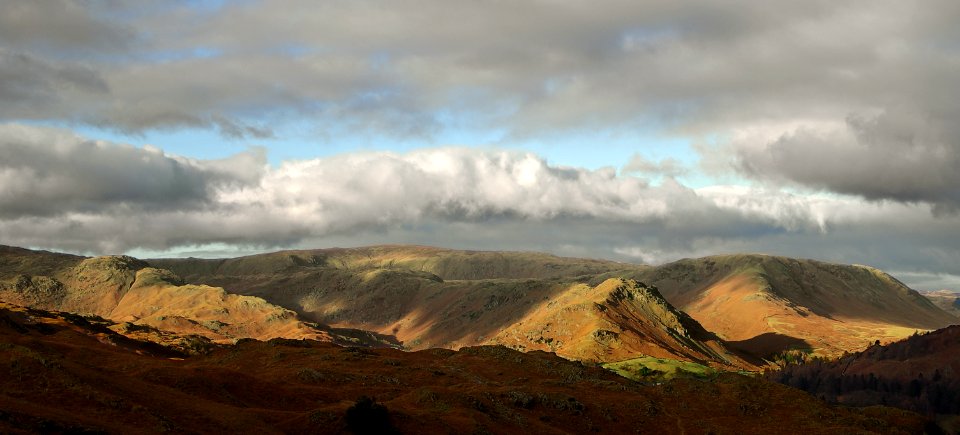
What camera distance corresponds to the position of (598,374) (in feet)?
450

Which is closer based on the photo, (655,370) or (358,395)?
(358,395)

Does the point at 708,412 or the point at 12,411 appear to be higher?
the point at 12,411

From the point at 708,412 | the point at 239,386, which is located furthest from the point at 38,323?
the point at 708,412

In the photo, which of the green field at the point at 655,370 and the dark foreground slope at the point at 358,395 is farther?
the green field at the point at 655,370

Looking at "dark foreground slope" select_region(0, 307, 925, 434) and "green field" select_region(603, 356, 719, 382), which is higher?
"dark foreground slope" select_region(0, 307, 925, 434)

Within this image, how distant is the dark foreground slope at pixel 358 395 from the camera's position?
200 feet

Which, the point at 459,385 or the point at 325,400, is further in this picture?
the point at 459,385

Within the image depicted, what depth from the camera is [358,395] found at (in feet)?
314

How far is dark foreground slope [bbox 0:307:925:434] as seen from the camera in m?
61.0

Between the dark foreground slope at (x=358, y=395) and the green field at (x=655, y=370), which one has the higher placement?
the dark foreground slope at (x=358, y=395)

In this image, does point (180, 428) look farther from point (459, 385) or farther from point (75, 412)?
point (459, 385)

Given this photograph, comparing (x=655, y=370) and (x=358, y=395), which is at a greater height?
(x=358, y=395)

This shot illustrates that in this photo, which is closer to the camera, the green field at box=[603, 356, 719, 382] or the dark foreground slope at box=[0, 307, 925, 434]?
the dark foreground slope at box=[0, 307, 925, 434]

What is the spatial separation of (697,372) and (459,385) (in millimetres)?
101327
